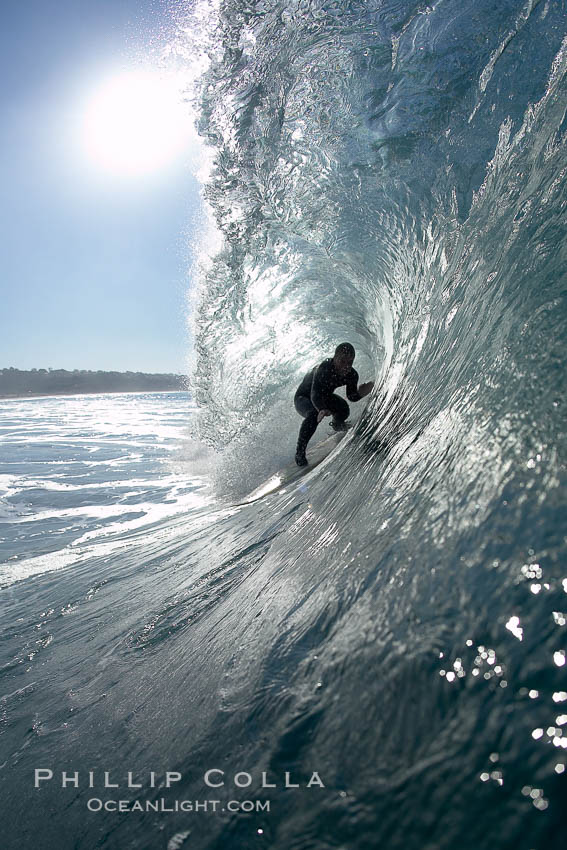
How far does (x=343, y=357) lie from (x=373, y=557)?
3572 mm

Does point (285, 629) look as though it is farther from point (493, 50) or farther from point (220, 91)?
point (220, 91)

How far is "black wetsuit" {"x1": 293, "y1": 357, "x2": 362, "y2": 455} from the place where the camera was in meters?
4.78

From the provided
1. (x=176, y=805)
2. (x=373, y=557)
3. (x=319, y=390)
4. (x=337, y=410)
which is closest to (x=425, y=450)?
(x=373, y=557)

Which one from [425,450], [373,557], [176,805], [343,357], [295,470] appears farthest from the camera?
[295,470]

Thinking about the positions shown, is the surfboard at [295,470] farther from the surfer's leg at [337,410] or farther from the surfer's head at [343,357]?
the surfer's head at [343,357]

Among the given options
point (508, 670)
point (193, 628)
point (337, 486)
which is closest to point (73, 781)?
point (193, 628)

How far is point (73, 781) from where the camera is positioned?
1200 mm

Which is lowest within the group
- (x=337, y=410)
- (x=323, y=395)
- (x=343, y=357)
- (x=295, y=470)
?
(x=295, y=470)

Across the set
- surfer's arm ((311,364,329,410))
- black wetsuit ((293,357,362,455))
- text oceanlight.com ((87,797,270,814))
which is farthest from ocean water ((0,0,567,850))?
surfer's arm ((311,364,329,410))

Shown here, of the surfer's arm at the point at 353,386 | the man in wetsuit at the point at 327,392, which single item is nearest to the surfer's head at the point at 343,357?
the man in wetsuit at the point at 327,392

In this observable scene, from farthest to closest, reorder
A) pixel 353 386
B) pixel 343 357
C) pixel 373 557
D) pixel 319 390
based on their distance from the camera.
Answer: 1. pixel 353 386
2. pixel 319 390
3. pixel 343 357
4. pixel 373 557

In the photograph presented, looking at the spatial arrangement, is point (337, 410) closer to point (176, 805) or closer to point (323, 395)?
point (323, 395)

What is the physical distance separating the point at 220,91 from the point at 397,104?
1944mm

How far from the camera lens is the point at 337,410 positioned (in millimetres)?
5012
